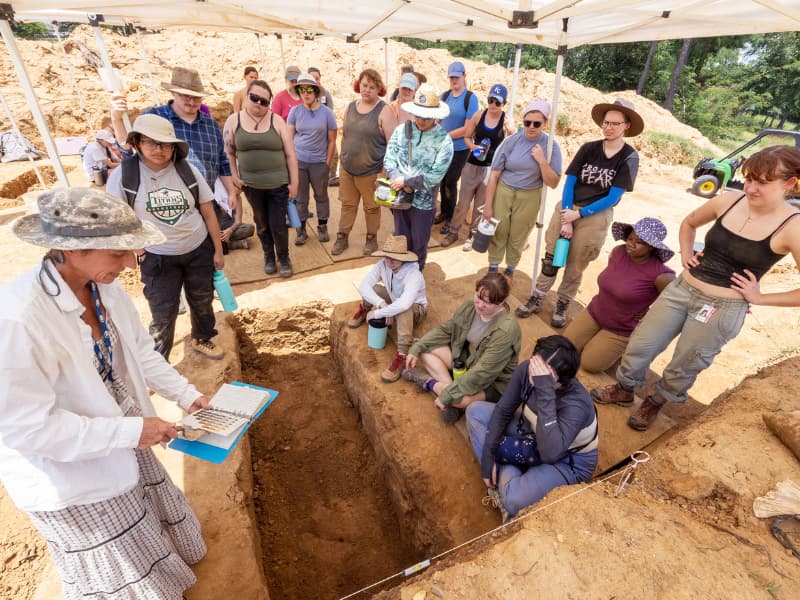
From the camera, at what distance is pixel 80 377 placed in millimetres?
1536

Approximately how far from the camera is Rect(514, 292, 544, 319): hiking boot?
4.64 metres

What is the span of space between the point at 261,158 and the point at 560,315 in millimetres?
3597

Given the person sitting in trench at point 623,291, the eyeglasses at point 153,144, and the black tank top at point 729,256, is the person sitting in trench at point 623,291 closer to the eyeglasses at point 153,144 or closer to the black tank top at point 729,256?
the black tank top at point 729,256

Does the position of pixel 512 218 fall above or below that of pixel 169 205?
below

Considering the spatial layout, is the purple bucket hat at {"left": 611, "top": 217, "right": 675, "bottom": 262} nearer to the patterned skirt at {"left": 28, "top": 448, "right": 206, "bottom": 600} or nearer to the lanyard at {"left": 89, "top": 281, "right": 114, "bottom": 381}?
the lanyard at {"left": 89, "top": 281, "right": 114, "bottom": 381}

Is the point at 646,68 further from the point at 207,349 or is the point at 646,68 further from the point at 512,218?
the point at 207,349

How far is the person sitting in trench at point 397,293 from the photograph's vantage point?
3732 mm

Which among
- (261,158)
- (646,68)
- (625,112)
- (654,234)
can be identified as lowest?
(654,234)

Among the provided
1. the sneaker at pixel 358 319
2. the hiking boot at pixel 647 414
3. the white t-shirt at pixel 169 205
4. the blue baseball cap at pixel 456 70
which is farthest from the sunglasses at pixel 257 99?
the hiking boot at pixel 647 414

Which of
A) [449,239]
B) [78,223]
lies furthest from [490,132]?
[78,223]

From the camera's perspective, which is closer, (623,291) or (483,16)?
(623,291)

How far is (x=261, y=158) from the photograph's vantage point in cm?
425

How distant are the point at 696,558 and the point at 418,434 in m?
1.83

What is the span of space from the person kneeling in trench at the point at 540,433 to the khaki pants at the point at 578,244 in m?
2.07
